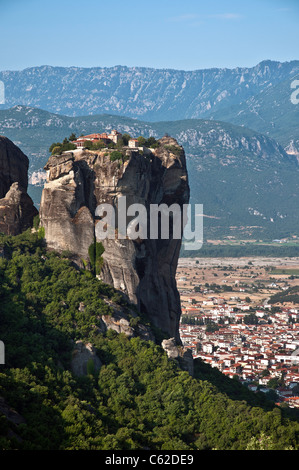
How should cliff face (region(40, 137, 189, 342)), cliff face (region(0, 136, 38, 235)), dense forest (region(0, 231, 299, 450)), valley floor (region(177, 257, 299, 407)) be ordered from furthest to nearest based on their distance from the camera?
valley floor (region(177, 257, 299, 407)) < cliff face (region(0, 136, 38, 235)) < cliff face (region(40, 137, 189, 342)) < dense forest (region(0, 231, 299, 450))

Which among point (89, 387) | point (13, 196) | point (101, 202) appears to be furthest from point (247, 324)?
point (89, 387)

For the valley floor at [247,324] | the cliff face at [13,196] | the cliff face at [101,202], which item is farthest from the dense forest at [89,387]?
the valley floor at [247,324]

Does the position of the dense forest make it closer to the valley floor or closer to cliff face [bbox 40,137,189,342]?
cliff face [bbox 40,137,189,342]

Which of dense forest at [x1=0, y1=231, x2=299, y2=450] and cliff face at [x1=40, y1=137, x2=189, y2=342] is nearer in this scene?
dense forest at [x1=0, y1=231, x2=299, y2=450]

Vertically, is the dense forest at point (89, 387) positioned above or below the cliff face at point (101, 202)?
below

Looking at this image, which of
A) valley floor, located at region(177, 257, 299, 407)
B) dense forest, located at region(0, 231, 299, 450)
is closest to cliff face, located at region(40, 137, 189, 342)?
dense forest, located at region(0, 231, 299, 450)

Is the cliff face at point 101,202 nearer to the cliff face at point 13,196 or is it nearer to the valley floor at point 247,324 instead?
the cliff face at point 13,196

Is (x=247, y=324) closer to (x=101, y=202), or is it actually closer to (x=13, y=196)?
(x=13, y=196)
